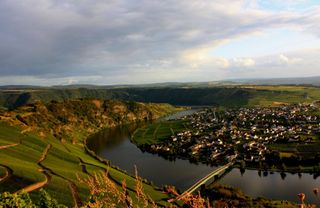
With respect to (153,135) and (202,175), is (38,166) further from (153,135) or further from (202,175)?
(153,135)

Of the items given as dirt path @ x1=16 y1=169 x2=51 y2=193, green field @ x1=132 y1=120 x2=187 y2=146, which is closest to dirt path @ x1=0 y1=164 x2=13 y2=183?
dirt path @ x1=16 y1=169 x2=51 y2=193

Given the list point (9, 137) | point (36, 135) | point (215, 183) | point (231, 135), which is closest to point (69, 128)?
point (36, 135)

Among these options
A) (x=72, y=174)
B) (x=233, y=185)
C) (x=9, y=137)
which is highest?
(x=9, y=137)

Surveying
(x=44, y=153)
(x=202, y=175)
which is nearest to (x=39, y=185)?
(x=44, y=153)

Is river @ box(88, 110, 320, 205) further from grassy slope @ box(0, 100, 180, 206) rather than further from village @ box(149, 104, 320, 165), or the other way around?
grassy slope @ box(0, 100, 180, 206)

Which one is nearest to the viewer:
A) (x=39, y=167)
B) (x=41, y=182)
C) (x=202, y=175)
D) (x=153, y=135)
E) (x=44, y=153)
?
(x=41, y=182)

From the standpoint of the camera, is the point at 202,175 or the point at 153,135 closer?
the point at 202,175

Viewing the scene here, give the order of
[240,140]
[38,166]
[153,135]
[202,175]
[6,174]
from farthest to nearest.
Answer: [153,135]
[240,140]
[202,175]
[38,166]
[6,174]

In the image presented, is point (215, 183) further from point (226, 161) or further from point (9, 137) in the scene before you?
point (9, 137)
